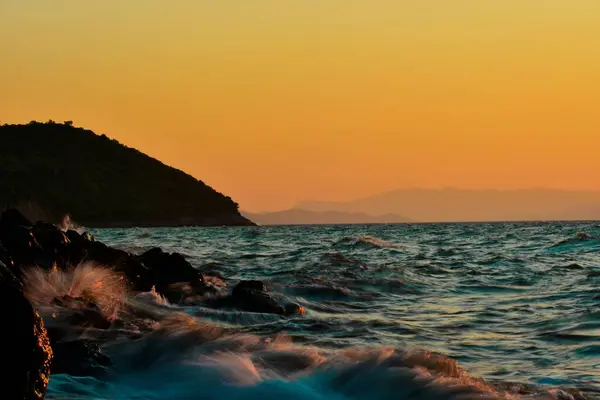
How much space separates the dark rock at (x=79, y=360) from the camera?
8.06 meters

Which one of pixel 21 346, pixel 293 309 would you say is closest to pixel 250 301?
pixel 293 309

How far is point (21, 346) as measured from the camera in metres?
5.72

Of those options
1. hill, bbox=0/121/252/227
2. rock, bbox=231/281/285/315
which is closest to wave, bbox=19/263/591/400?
rock, bbox=231/281/285/315

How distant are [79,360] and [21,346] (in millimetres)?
2595

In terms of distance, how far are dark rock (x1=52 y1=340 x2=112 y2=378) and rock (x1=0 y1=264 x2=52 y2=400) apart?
2.17 m

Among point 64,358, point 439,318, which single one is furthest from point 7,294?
point 439,318

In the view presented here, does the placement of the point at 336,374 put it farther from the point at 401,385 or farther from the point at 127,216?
the point at 127,216

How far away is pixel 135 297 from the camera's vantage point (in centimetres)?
1331

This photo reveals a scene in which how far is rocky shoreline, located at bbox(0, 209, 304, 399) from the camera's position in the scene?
5.79 metres

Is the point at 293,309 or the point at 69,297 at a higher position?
the point at 69,297

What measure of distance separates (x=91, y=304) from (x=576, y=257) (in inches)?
831

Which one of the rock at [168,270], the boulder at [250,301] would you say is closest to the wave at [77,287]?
the boulder at [250,301]

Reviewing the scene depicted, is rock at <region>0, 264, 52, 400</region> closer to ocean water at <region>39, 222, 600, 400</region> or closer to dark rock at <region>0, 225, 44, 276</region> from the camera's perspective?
ocean water at <region>39, 222, 600, 400</region>

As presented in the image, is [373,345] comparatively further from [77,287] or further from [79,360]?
[77,287]
